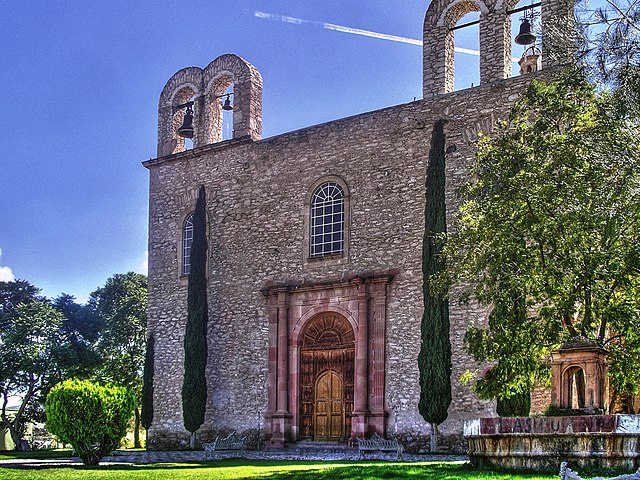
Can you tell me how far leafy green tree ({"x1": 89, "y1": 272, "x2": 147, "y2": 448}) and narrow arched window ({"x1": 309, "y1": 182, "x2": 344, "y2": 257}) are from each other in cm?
1661

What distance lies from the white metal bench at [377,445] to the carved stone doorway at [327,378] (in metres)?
1.96

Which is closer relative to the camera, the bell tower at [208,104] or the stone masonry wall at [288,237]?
the stone masonry wall at [288,237]

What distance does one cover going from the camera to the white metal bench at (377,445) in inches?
801

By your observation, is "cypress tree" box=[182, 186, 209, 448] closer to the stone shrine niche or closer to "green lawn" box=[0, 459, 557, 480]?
"green lawn" box=[0, 459, 557, 480]

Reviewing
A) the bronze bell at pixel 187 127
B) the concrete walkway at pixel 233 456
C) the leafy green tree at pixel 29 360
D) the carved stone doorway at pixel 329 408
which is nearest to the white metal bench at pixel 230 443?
the concrete walkway at pixel 233 456

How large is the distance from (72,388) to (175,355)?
8.31 m

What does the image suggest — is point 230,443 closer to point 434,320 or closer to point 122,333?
point 434,320

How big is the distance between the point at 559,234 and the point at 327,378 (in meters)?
10.7

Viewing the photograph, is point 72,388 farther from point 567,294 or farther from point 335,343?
point 567,294

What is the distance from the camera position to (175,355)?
26.8 m

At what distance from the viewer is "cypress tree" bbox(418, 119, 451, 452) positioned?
21234 mm

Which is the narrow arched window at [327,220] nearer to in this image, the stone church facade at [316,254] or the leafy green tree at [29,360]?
the stone church facade at [316,254]

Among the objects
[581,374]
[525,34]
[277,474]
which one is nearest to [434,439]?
[581,374]

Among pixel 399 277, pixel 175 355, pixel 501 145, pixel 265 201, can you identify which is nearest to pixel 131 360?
pixel 175 355
